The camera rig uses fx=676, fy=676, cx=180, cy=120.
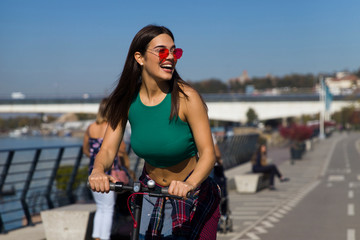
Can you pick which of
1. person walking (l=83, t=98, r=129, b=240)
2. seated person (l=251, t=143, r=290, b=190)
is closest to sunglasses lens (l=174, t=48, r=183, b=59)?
person walking (l=83, t=98, r=129, b=240)

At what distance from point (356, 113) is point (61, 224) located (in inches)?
4920

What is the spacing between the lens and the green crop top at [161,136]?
3490 mm

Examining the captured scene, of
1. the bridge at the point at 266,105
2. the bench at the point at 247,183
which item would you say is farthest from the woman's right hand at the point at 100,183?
the bridge at the point at 266,105

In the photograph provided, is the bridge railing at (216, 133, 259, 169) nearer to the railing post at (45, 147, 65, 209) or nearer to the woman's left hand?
the railing post at (45, 147, 65, 209)

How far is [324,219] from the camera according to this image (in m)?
12.1

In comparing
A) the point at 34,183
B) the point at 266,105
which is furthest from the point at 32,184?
the point at 266,105

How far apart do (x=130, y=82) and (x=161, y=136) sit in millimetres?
440

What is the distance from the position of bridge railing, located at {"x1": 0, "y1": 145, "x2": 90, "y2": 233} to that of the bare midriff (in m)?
5.56

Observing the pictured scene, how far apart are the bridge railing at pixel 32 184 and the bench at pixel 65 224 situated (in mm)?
1198

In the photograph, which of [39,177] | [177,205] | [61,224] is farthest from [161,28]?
[39,177]

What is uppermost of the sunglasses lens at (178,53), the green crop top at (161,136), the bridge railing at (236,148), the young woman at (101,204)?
the sunglasses lens at (178,53)

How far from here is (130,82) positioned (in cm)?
376

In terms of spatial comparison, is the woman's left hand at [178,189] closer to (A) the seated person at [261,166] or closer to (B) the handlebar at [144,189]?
(B) the handlebar at [144,189]

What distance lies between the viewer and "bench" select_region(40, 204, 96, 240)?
779 cm
